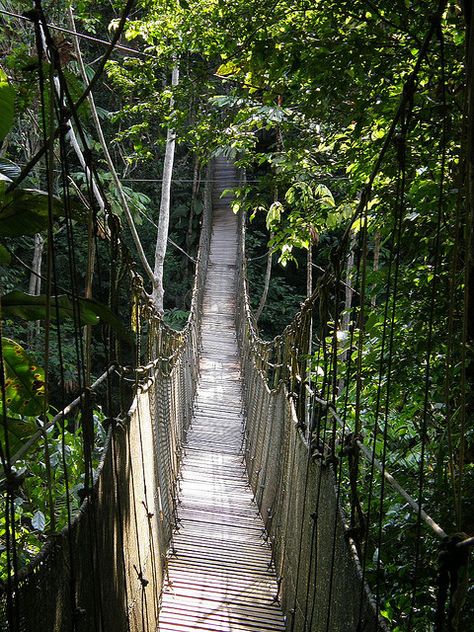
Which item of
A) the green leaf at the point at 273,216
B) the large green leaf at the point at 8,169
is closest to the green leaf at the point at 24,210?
the large green leaf at the point at 8,169

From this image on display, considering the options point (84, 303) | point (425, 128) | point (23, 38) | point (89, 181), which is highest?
point (23, 38)

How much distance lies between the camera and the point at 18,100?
8.63 feet

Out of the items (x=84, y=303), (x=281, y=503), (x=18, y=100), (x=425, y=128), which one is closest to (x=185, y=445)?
(x=281, y=503)

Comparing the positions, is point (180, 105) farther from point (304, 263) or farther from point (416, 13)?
point (304, 263)

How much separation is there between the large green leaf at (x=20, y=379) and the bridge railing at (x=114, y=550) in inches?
4.0

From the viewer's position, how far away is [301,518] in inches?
81.6

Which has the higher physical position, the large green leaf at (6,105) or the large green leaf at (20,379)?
the large green leaf at (6,105)

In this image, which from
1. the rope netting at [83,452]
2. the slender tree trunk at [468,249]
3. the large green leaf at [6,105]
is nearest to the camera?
the slender tree trunk at [468,249]

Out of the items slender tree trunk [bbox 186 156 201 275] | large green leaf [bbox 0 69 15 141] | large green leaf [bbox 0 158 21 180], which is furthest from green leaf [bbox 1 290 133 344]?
slender tree trunk [bbox 186 156 201 275]

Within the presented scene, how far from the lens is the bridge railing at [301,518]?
4.27 ft

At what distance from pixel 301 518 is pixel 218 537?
149 centimetres

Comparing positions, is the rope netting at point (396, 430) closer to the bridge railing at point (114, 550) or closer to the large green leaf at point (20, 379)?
the bridge railing at point (114, 550)

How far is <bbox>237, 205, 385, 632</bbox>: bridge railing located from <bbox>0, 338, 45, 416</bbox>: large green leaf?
61 centimetres

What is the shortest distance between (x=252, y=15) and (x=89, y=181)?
60.4 inches
